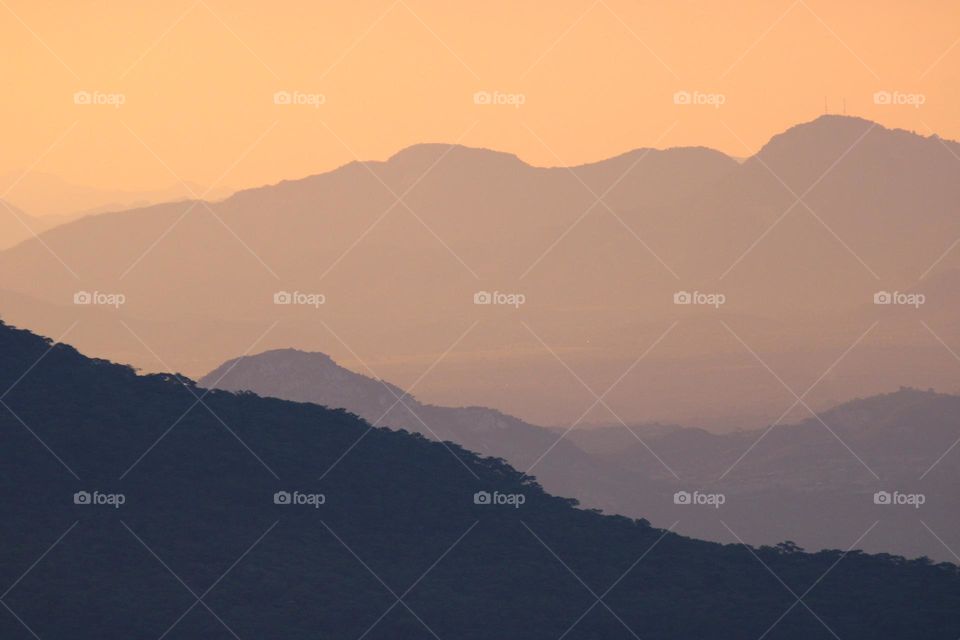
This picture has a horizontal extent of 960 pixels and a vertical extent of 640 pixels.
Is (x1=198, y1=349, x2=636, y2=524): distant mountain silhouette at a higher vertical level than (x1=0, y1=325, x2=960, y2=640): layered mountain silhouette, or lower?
higher

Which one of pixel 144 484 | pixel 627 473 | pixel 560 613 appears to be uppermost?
pixel 627 473

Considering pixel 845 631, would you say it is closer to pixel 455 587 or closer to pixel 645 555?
pixel 645 555

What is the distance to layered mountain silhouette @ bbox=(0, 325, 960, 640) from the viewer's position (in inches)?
1722

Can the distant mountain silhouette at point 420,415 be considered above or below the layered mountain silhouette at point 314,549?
above

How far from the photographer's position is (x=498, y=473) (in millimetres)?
66500

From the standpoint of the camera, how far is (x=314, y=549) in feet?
165

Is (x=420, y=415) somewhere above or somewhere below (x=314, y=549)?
above

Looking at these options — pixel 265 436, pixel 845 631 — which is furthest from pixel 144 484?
pixel 845 631

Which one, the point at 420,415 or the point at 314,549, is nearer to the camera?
the point at 314,549

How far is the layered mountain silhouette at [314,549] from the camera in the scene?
43750mm

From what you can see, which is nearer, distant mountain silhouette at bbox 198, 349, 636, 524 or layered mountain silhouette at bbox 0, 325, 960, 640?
layered mountain silhouette at bbox 0, 325, 960, 640

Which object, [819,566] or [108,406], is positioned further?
[108,406]

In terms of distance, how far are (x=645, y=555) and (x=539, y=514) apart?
628cm

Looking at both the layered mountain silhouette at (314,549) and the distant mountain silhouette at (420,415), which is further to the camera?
the distant mountain silhouette at (420,415)
